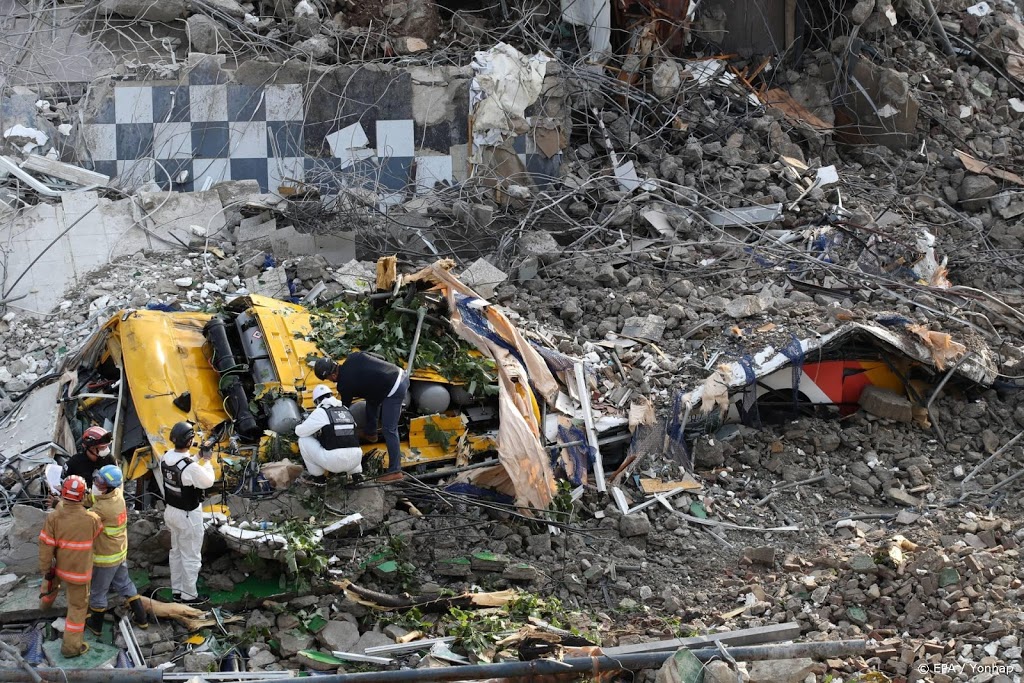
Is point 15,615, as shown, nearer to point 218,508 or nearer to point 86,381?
point 218,508

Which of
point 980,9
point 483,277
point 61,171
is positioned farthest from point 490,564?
point 980,9

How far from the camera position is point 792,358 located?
880 cm

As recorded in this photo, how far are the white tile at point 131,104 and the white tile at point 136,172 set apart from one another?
1.24 ft

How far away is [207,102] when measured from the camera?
11047mm

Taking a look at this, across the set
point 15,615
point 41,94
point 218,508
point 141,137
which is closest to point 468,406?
point 218,508

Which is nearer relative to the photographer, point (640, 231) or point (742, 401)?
point (742, 401)

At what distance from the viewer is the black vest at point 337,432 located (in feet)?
24.2

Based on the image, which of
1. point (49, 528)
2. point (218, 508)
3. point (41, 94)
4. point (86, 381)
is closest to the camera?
point (49, 528)

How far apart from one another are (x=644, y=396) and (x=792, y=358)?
1139mm

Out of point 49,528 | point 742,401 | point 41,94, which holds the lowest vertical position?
point 742,401

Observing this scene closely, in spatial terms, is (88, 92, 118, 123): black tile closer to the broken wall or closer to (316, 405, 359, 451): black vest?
the broken wall

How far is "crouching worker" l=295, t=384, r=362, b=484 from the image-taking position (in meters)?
7.38

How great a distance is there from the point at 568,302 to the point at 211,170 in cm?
384

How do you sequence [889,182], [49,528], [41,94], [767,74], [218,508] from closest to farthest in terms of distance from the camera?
[49,528], [218,508], [41,94], [889,182], [767,74]
